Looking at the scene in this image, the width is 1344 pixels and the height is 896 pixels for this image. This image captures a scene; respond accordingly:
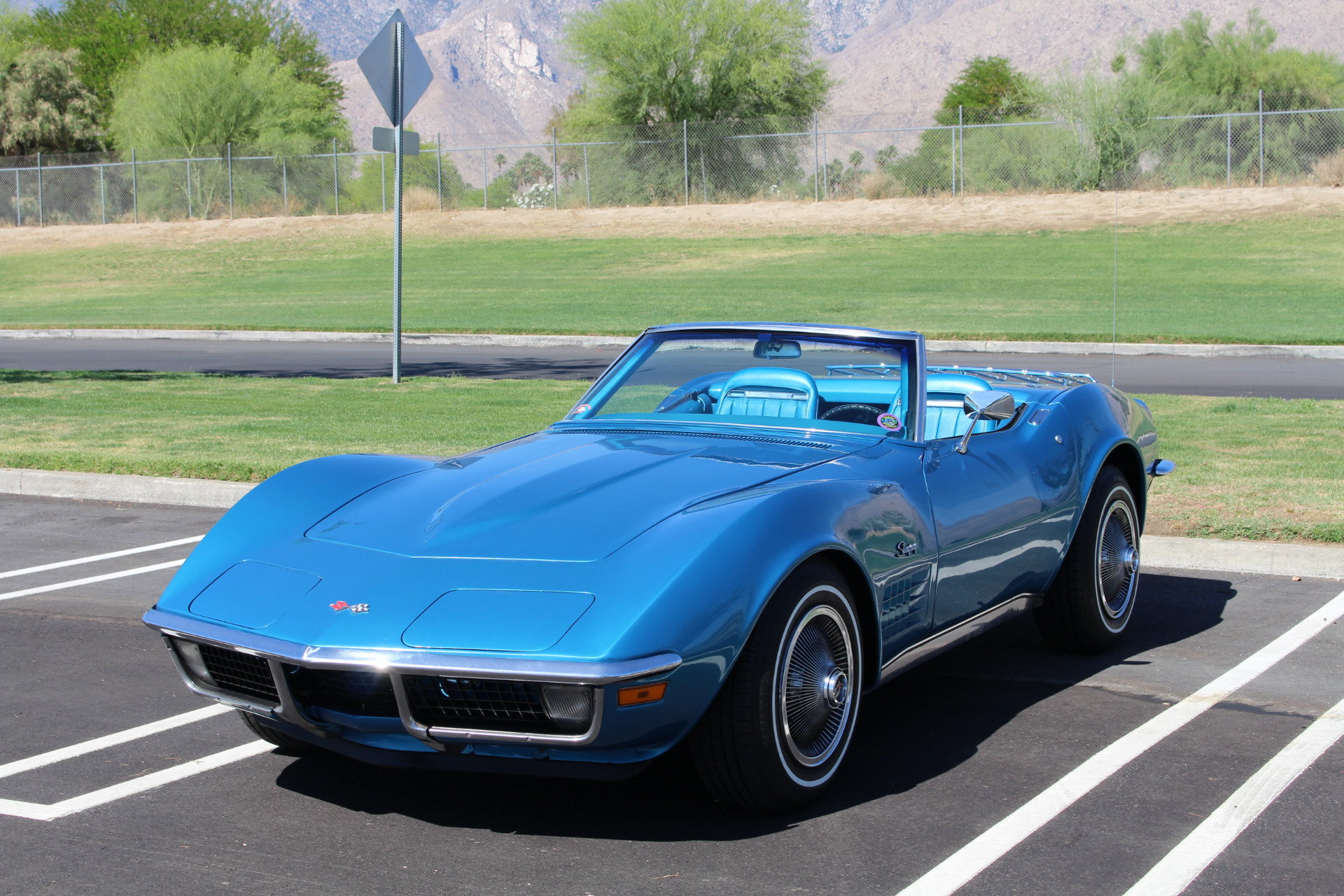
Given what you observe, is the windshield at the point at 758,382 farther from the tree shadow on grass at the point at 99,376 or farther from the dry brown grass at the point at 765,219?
the dry brown grass at the point at 765,219

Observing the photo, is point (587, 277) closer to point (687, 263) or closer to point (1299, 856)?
point (687, 263)

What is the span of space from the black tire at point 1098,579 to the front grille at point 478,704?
2681 mm

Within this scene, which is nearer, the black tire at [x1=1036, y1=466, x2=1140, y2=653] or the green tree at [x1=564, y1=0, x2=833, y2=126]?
the black tire at [x1=1036, y1=466, x2=1140, y2=653]

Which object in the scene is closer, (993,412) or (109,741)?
(109,741)

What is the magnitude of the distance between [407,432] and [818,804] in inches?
293

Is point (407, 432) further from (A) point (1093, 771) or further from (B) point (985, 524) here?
(A) point (1093, 771)

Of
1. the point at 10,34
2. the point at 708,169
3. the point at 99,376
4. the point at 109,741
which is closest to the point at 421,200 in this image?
the point at 708,169

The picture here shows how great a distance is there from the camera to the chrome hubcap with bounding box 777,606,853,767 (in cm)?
378

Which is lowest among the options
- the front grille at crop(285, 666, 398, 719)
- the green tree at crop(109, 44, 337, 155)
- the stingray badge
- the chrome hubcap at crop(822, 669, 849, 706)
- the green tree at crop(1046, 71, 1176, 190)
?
the chrome hubcap at crop(822, 669, 849, 706)

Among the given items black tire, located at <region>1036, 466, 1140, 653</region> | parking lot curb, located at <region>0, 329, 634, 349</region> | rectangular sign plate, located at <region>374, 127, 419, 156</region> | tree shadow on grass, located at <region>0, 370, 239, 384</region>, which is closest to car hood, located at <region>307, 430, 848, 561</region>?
black tire, located at <region>1036, 466, 1140, 653</region>

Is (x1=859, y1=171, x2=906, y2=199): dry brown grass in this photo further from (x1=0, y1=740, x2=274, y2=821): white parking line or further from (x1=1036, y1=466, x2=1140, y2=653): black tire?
(x1=0, y1=740, x2=274, y2=821): white parking line

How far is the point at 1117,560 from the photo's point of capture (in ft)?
18.7

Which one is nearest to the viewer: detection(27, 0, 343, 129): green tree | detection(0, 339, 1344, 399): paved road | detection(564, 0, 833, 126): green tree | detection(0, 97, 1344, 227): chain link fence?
detection(0, 339, 1344, 399): paved road

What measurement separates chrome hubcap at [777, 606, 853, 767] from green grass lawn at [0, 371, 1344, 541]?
3957mm
